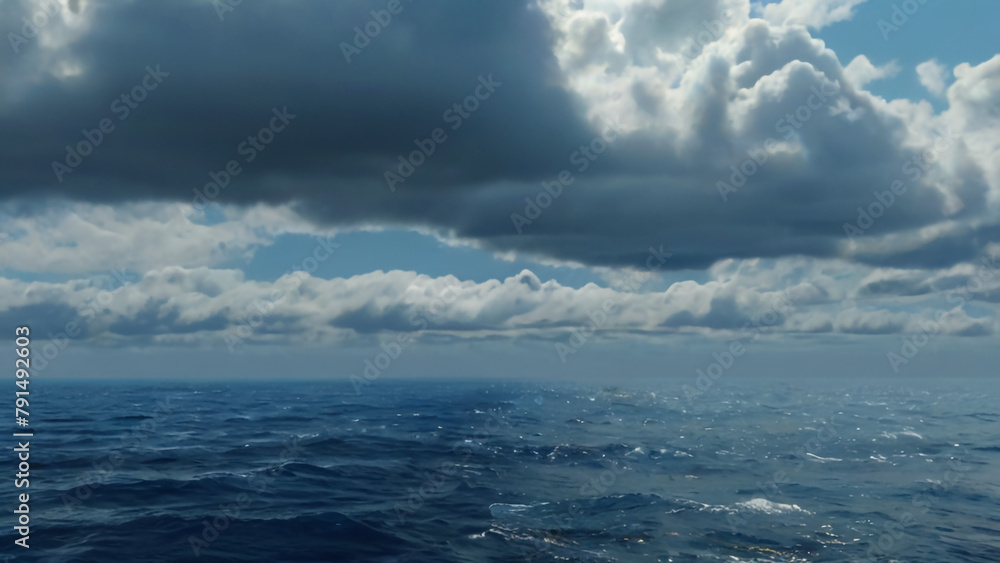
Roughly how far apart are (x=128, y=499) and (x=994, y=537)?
39.0 metres

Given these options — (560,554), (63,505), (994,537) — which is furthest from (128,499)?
(994,537)

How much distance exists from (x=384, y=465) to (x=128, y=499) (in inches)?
585

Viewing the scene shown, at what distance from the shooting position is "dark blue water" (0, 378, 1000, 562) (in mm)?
22578

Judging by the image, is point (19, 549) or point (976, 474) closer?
point (19, 549)

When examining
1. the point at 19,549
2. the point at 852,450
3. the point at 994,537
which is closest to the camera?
the point at 19,549

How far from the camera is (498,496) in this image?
102ft

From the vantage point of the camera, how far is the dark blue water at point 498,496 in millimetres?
22578

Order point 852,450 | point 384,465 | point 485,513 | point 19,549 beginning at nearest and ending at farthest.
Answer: point 19,549, point 485,513, point 384,465, point 852,450

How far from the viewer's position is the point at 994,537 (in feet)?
83.9

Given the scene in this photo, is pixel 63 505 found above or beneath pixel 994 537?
above

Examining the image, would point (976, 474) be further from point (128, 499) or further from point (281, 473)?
point (128, 499)

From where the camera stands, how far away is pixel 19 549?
20938 millimetres

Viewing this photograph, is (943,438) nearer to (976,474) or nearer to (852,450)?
(852,450)

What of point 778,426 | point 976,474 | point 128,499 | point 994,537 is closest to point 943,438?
point 778,426
